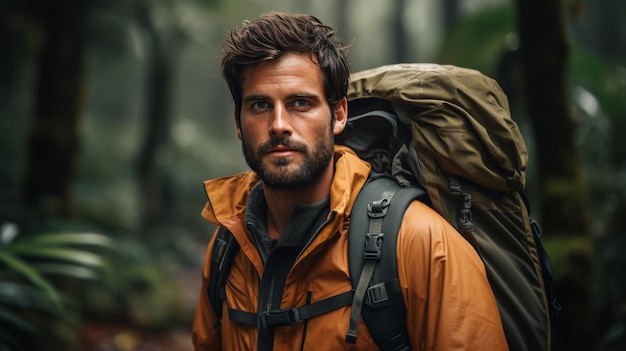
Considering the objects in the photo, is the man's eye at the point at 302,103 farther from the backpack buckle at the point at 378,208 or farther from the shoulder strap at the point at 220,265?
the shoulder strap at the point at 220,265

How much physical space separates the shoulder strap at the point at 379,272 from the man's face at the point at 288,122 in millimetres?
345

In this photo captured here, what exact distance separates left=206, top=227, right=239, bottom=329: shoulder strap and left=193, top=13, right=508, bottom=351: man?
34mm

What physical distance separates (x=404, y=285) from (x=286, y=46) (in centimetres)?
112

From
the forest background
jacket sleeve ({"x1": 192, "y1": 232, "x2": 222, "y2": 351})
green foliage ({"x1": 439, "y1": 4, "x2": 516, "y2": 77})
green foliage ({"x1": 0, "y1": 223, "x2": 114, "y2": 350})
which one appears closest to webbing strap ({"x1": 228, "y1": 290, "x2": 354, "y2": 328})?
jacket sleeve ({"x1": 192, "y1": 232, "x2": 222, "y2": 351})

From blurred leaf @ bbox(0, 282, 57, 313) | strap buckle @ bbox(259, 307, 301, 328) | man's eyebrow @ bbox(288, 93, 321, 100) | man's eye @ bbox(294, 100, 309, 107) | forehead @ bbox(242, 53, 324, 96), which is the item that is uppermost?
forehead @ bbox(242, 53, 324, 96)

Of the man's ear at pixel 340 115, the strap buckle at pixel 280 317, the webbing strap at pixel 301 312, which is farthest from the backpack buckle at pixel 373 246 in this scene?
the man's ear at pixel 340 115

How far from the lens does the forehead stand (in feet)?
7.77

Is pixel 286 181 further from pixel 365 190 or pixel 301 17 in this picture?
pixel 301 17

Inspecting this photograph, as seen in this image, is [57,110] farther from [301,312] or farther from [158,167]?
[158,167]

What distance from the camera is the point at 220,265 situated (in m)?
2.59

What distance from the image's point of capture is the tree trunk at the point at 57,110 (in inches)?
229

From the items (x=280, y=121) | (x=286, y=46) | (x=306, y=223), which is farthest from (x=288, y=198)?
(x=286, y=46)

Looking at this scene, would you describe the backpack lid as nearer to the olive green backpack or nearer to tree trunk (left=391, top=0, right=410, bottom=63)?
the olive green backpack

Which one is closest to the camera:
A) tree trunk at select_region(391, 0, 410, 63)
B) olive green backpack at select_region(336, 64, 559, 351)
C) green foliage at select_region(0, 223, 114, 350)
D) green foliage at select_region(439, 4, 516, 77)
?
olive green backpack at select_region(336, 64, 559, 351)
